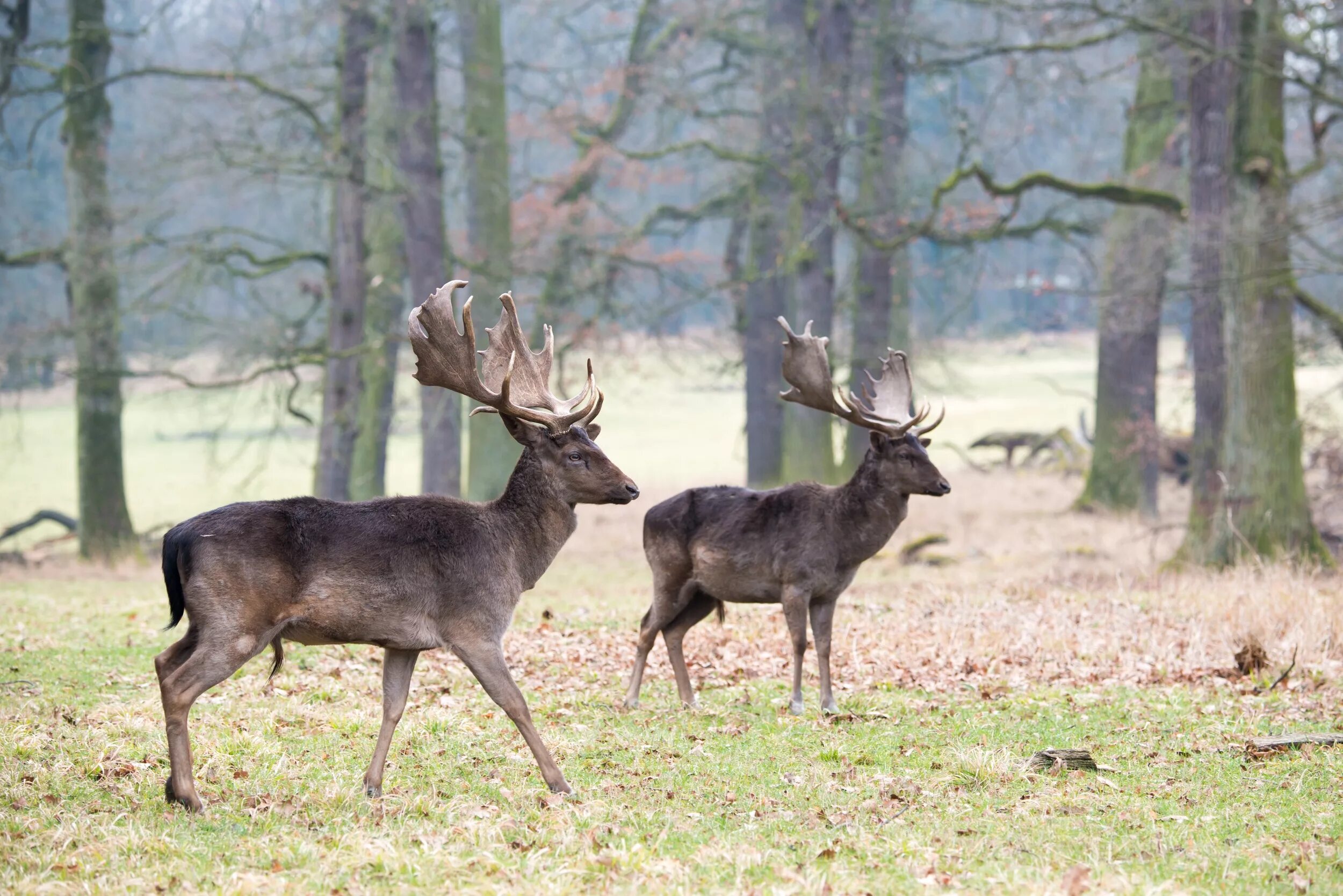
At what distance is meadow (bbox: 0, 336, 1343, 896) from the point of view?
5812 millimetres

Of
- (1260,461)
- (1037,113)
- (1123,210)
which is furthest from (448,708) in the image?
(1037,113)

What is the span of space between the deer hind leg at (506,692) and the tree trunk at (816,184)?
51.2 ft

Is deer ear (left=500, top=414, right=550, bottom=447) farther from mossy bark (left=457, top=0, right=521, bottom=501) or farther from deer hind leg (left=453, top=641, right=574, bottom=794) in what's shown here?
mossy bark (left=457, top=0, right=521, bottom=501)

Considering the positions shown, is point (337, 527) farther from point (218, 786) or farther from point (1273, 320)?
point (1273, 320)

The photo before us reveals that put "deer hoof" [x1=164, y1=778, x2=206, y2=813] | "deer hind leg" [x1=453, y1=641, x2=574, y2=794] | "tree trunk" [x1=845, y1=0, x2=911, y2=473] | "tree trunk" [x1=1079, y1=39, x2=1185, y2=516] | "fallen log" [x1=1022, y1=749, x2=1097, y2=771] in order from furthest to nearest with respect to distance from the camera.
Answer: "tree trunk" [x1=845, y1=0, x2=911, y2=473], "tree trunk" [x1=1079, y1=39, x2=1185, y2=516], "fallen log" [x1=1022, y1=749, x2=1097, y2=771], "deer hind leg" [x1=453, y1=641, x2=574, y2=794], "deer hoof" [x1=164, y1=778, x2=206, y2=813]

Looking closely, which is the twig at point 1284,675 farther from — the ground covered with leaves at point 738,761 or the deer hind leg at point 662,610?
the deer hind leg at point 662,610

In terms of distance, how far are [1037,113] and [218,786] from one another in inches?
1225

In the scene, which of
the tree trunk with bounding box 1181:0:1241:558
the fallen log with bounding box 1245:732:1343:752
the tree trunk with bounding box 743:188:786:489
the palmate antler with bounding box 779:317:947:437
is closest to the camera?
the fallen log with bounding box 1245:732:1343:752

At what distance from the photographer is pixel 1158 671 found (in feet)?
35.3

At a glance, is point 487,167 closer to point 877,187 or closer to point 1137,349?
point 877,187

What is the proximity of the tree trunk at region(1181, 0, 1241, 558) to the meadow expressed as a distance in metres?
3.11

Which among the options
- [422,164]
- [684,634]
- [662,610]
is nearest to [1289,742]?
[684,634]

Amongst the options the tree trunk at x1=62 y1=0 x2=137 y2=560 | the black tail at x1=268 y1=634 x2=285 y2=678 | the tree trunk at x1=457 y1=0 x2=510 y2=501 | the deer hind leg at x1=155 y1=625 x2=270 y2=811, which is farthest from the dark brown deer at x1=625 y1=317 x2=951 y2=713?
the tree trunk at x1=62 y1=0 x2=137 y2=560

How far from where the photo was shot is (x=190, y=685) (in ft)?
21.4
